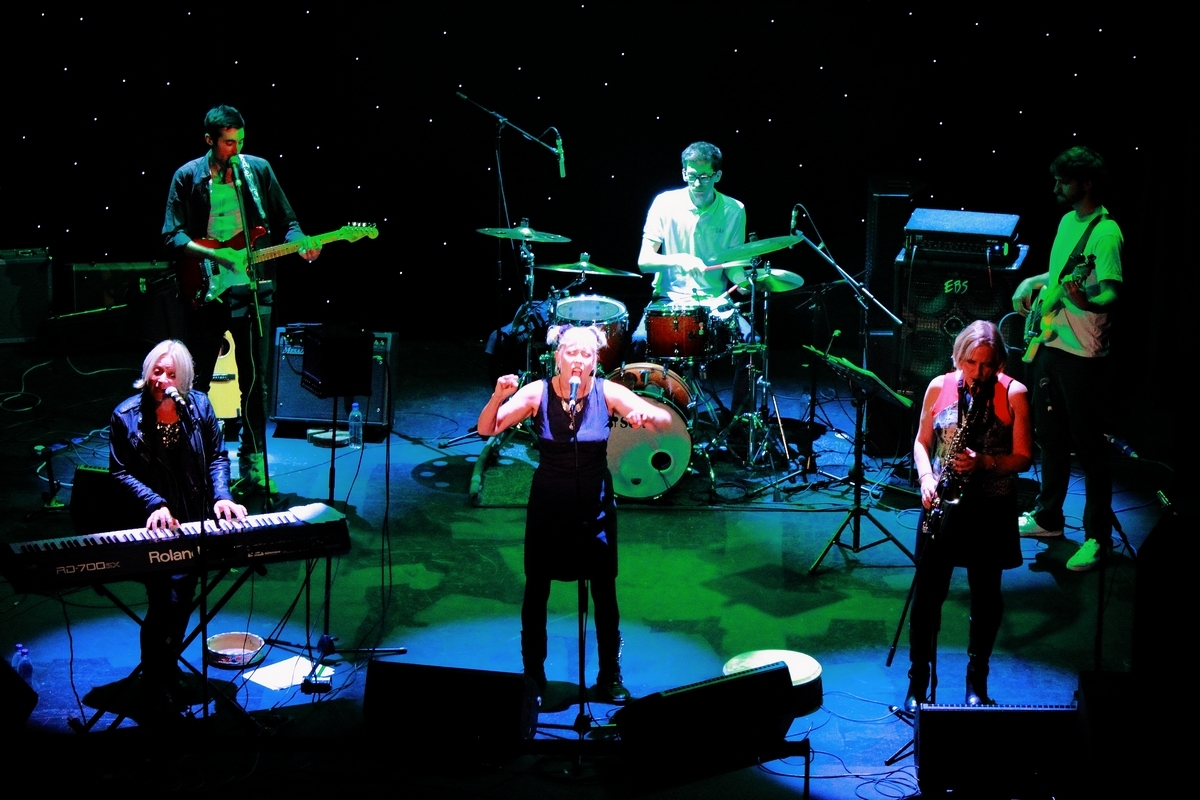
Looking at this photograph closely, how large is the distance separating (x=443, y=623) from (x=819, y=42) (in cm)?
723

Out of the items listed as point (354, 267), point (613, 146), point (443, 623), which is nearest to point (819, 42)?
point (613, 146)

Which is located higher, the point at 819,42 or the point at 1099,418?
the point at 819,42

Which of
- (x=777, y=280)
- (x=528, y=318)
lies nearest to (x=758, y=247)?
(x=777, y=280)

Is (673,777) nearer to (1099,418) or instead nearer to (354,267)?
(1099,418)

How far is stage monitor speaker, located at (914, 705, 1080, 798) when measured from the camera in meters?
4.66

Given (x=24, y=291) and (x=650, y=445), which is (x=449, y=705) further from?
(x=24, y=291)

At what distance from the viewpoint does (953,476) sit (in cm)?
536

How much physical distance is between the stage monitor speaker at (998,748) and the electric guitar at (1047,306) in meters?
3.17

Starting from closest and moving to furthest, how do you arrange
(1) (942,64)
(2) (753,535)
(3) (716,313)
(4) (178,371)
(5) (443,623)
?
(4) (178,371), (5) (443,623), (2) (753,535), (3) (716,313), (1) (942,64)

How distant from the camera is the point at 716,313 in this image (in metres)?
8.76

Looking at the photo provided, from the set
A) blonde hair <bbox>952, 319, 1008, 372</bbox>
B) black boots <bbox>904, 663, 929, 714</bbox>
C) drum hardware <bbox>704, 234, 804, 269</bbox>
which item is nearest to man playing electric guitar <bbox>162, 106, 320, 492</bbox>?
drum hardware <bbox>704, 234, 804, 269</bbox>

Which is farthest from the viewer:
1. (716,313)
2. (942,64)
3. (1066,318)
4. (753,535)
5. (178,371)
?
(942,64)

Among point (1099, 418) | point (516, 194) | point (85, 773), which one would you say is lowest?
point (85, 773)

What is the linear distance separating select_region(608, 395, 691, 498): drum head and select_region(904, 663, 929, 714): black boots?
291cm
